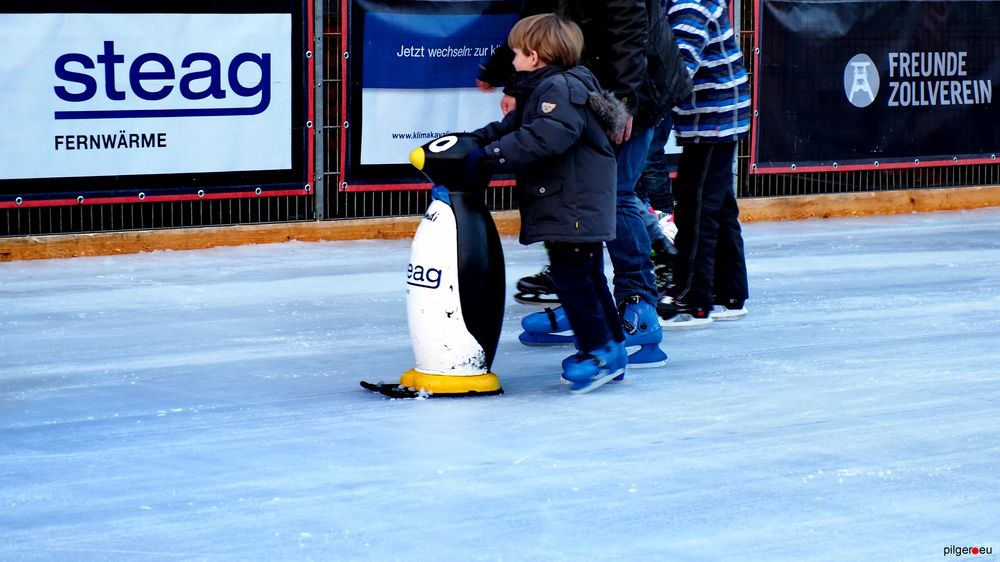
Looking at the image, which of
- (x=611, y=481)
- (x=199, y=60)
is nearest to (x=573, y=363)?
(x=611, y=481)

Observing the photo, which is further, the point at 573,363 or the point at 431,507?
the point at 573,363

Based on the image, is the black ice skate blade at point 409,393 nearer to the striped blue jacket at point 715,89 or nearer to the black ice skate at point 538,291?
the striped blue jacket at point 715,89

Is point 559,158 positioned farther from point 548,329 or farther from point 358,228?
point 358,228

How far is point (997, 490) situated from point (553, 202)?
1.81 metres

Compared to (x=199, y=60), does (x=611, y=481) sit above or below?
below

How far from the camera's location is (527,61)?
5.73 meters

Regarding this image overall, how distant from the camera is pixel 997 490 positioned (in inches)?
183

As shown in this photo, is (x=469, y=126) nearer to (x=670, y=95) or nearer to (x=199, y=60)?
(x=199, y=60)

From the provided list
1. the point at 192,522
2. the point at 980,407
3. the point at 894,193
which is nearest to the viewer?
the point at 192,522

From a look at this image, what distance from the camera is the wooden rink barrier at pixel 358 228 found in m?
8.93

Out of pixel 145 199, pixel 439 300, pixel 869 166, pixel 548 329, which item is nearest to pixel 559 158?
pixel 439 300
